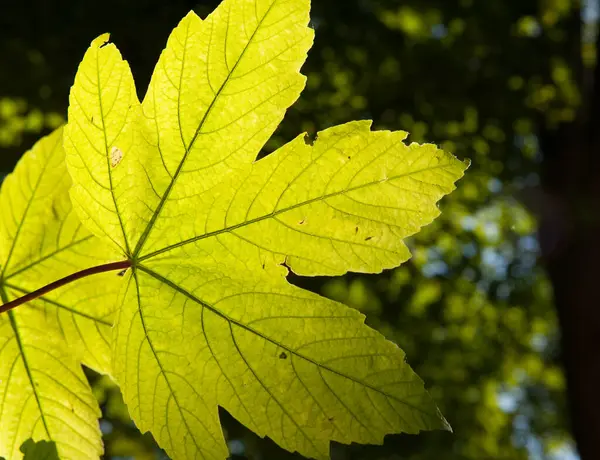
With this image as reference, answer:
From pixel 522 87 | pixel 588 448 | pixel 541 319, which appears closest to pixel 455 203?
pixel 522 87

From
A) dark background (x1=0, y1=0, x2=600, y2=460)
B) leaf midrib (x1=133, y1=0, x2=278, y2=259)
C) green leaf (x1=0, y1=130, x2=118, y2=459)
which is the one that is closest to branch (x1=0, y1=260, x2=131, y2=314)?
leaf midrib (x1=133, y1=0, x2=278, y2=259)

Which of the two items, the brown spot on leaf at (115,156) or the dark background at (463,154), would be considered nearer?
the brown spot on leaf at (115,156)

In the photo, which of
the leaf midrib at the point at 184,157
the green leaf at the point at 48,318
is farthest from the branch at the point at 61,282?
the green leaf at the point at 48,318

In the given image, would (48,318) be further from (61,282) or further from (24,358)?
(61,282)

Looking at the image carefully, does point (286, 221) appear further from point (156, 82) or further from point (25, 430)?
point (25, 430)

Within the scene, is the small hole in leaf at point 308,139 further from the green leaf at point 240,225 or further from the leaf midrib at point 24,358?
the leaf midrib at point 24,358

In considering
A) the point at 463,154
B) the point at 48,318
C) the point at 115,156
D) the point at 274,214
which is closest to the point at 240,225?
the point at 274,214

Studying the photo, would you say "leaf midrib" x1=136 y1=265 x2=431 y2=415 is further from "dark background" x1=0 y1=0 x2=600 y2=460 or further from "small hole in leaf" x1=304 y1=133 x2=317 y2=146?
"dark background" x1=0 y1=0 x2=600 y2=460
